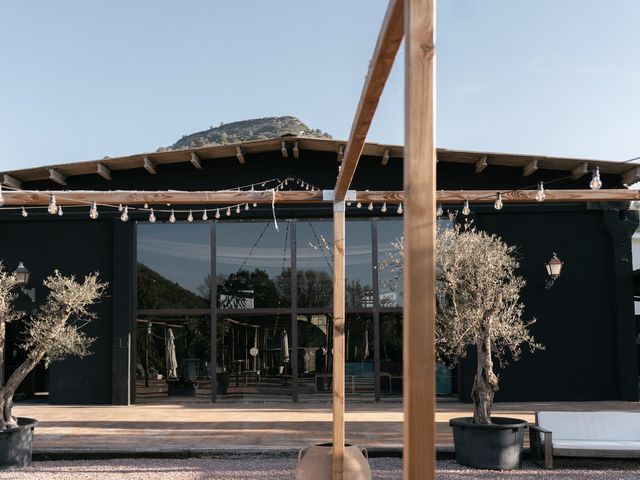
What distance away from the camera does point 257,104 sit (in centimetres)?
5128

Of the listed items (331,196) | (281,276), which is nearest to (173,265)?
(281,276)

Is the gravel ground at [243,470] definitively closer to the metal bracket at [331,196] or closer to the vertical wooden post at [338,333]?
the vertical wooden post at [338,333]

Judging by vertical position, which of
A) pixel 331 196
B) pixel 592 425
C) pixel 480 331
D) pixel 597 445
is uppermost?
pixel 331 196

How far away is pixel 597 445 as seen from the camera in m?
7.23

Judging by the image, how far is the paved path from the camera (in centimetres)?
823

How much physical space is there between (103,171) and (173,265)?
202cm

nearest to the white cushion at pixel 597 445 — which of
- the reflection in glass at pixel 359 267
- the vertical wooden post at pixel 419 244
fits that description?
the vertical wooden post at pixel 419 244

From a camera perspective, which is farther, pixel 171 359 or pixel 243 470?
pixel 171 359

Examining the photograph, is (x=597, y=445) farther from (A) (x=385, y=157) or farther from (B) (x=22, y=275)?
(B) (x=22, y=275)

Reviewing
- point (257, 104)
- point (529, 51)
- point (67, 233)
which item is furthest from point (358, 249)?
point (257, 104)

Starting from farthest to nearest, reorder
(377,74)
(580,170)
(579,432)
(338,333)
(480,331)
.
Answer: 1. (580,170)
2. (480,331)
3. (579,432)
4. (338,333)
5. (377,74)

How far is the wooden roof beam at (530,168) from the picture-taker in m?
12.2

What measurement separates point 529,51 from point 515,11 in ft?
4.83

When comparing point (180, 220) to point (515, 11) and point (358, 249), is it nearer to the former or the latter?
point (358, 249)
